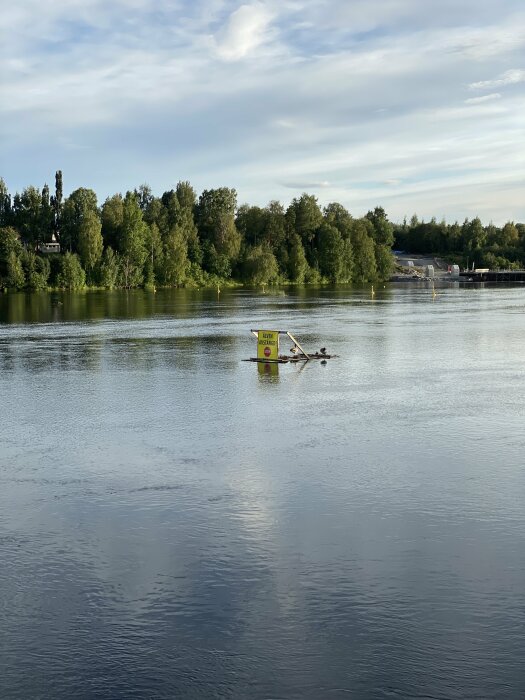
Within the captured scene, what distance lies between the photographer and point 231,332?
72.8 metres

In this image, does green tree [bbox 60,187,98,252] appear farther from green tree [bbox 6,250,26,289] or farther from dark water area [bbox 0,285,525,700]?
dark water area [bbox 0,285,525,700]

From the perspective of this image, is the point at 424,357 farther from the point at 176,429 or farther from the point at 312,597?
the point at 312,597

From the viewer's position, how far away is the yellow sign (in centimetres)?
5081

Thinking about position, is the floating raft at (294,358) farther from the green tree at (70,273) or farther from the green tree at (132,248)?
the green tree at (132,248)

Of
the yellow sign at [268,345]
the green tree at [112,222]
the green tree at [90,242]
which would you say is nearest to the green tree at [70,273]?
the green tree at [90,242]

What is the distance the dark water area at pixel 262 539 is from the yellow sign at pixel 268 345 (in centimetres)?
919

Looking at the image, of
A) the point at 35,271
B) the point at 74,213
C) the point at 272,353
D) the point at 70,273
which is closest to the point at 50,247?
the point at 74,213

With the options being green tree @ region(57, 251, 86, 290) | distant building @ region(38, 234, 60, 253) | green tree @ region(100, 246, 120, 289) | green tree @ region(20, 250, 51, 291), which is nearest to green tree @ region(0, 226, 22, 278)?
green tree @ region(20, 250, 51, 291)

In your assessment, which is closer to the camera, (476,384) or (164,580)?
(164,580)

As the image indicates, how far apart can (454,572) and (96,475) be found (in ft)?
38.2

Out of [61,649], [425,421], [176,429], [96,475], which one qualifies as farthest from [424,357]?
Answer: [61,649]

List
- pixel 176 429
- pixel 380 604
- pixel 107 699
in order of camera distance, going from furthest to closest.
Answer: pixel 176 429
pixel 380 604
pixel 107 699

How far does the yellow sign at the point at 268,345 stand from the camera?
50.8 meters

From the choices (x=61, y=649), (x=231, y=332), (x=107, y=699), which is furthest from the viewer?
(x=231, y=332)
